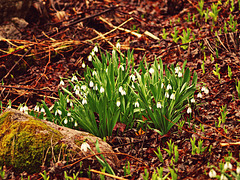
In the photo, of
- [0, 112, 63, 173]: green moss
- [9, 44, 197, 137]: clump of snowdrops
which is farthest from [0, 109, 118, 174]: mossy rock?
[9, 44, 197, 137]: clump of snowdrops

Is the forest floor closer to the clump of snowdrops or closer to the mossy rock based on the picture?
the clump of snowdrops

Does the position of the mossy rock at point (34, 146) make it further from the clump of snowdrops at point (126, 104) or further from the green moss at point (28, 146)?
the clump of snowdrops at point (126, 104)

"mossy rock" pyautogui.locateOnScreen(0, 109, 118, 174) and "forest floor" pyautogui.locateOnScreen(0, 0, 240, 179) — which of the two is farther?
"forest floor" pyautogui.locateOnScreen(0, 0, 240, 179)

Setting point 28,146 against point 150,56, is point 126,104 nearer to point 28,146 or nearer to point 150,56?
point 28,146

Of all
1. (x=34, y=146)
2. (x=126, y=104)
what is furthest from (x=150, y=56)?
(x=34, y=146)

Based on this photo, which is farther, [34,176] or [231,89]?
[231,89]

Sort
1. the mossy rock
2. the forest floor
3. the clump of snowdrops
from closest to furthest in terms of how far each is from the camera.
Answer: the mossy rock < the forest floor < the clump of snowdrops

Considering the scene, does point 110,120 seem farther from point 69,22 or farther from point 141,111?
point 69,22

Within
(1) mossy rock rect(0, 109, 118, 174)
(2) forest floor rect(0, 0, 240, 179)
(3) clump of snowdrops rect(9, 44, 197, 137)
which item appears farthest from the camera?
(3) clump of snowdrops rect(9, 44, 197, 137)

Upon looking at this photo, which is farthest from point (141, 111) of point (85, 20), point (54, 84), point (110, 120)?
point (85, 20)
